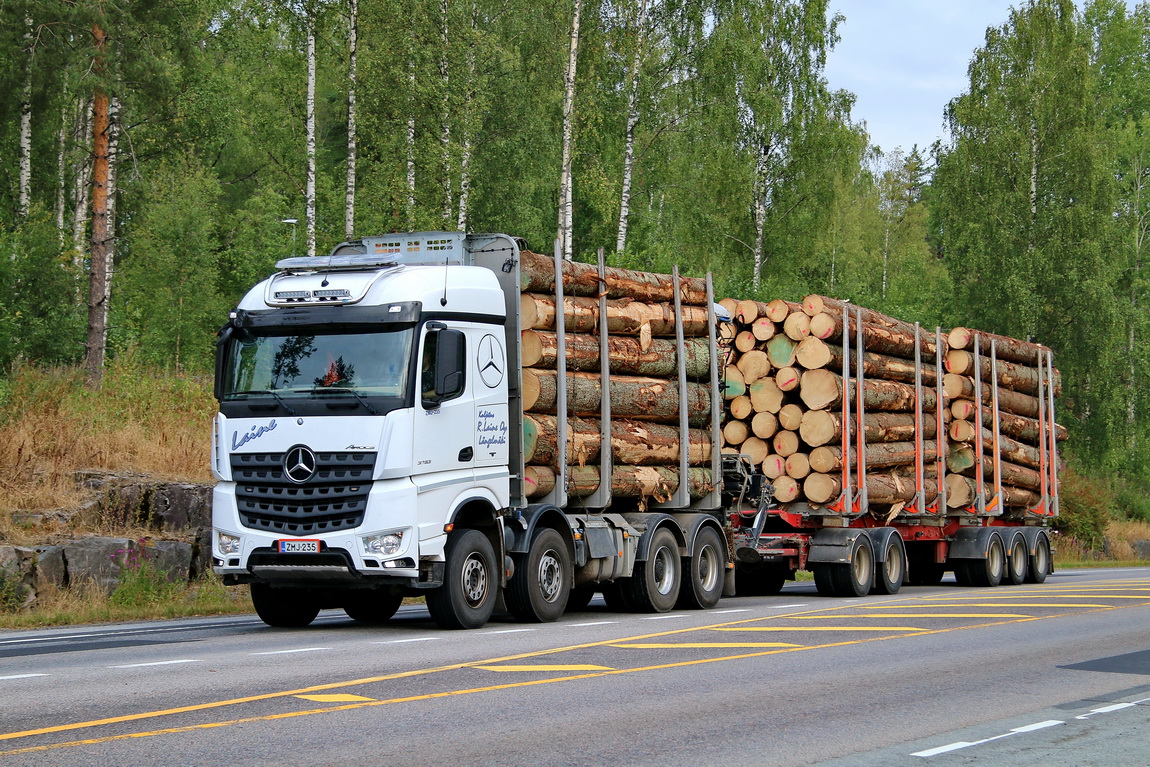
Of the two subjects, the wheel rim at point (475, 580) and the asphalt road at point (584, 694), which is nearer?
the asphalt road at point (584, 694)

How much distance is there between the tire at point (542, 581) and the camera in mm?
13984

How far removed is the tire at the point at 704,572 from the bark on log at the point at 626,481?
638mm

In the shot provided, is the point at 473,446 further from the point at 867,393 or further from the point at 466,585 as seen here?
the point at 867,393

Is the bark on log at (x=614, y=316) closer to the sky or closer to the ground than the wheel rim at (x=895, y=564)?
closer to the sky

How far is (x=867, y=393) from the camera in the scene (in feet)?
67.1

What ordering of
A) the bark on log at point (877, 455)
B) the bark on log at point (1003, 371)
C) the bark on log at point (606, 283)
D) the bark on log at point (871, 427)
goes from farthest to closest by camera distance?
the bark on log at point (1003, 371)
the bark on log at point (871, 427)
the bark on log at point (877, 455)
the bark on log at point (606, 283)

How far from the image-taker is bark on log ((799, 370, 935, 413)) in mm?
19656

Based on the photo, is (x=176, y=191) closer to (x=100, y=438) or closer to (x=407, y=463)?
(x=100, y=438)

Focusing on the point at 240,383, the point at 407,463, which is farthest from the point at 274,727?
the point at 240,383

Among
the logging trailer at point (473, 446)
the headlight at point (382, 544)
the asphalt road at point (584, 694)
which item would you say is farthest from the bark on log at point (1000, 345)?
the headlight at point (382, 544)

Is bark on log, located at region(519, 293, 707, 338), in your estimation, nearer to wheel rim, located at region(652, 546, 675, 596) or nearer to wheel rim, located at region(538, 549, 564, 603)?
wheel rim, located at region(538, 549, 564, 603)

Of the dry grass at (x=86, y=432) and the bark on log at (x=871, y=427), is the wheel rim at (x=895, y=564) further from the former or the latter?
the dry grass at (x=86, y=432)

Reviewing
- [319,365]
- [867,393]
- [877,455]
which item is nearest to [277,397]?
[319,365]

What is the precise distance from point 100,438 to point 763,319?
10070 millimetres
